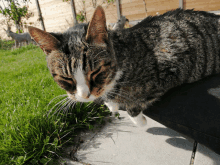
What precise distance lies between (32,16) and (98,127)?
28.9ft

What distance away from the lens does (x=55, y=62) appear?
112 cm

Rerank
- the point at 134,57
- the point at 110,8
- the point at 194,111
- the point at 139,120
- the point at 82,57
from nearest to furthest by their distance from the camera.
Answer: the point at 82,57 < the point at 194,111 < the point at 134,57 < the point at 139,120 < the point at 110,8

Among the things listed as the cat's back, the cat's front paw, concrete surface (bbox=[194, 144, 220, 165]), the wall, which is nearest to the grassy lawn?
the cat's front paw

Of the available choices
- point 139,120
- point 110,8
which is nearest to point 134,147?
point 139,120

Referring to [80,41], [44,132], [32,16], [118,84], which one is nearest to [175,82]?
[118,84]

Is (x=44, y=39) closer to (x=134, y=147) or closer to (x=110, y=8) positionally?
(x=134, y=147)

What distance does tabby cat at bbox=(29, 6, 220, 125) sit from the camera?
42.1 inches

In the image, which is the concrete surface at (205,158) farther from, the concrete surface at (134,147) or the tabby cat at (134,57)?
the tabby cat at (134,57)

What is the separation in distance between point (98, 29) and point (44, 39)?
1.20 feet

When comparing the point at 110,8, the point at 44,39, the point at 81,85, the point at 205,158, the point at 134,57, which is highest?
the point at 110,8

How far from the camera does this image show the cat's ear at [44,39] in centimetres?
105

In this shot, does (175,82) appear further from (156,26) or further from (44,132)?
(44,132)

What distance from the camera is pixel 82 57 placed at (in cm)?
104

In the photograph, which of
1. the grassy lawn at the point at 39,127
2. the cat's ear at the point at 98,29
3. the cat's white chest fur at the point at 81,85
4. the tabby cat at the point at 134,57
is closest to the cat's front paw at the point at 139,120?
the tabby cat at the point at 134,57
